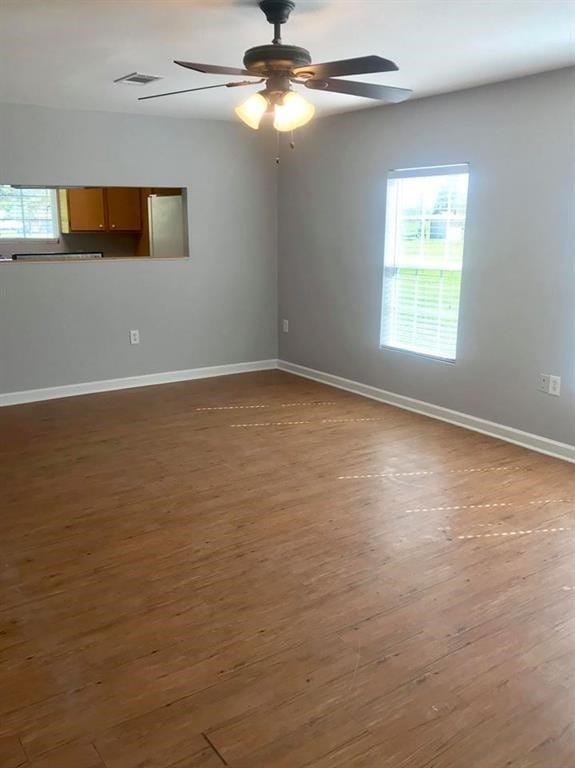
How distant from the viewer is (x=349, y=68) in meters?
2.56

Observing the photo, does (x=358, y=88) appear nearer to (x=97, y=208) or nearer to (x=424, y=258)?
(x=424, y=258)

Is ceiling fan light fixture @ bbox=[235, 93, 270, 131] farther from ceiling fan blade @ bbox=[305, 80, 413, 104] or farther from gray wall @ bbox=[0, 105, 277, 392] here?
gray wall @ bbox=[0, 105, 277, 392]

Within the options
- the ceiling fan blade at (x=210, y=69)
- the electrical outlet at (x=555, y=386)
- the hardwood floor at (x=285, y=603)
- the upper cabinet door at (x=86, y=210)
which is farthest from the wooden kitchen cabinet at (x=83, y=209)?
the electrical outlet at (x=555, y=386)

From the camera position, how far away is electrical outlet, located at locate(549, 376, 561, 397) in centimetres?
404

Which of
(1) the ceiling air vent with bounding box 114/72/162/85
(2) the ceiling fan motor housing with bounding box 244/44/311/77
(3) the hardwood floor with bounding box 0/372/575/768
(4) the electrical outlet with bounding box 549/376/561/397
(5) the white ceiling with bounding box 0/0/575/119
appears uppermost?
(1) the ceiling air vent with bounding box 114/72/162/85

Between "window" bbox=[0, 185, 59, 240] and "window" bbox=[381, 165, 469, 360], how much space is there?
13.7 ft

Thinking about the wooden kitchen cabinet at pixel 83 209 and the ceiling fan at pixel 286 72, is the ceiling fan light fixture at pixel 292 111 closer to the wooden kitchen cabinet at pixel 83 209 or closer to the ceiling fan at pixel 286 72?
the ceiling fan at pixel 286 72

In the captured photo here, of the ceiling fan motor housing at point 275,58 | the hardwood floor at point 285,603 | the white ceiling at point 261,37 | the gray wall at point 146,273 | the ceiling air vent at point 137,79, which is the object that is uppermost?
the ceiling air vent at point 137,79

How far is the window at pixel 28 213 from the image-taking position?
6977mm

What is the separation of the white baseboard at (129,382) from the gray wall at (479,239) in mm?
903

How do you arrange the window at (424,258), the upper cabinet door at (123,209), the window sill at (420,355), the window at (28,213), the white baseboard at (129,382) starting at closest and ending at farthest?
the window at (424,258) < the window sill at (420,355) < the white baseboard at (129,382) < the window at (28,213) < the upper cabinet door at (123,209)

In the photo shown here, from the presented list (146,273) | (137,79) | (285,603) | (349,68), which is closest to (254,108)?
(349,68)

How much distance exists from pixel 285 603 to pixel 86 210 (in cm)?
587

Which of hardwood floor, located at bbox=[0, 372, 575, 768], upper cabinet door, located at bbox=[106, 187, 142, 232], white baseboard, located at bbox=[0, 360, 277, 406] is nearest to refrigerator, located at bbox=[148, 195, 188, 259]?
white baseboard, located at bbox=[0, 360, 277, 406]
